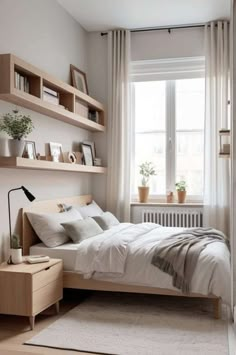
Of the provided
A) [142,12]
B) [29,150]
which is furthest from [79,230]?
[142,12]

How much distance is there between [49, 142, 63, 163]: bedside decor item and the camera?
4.67m

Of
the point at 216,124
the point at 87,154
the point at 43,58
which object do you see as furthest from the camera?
the point at 87,154

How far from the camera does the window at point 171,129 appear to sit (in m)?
5.89

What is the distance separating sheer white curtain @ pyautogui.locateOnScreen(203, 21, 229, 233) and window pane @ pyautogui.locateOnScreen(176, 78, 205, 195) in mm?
299

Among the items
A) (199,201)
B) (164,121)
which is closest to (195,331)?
(199,201)

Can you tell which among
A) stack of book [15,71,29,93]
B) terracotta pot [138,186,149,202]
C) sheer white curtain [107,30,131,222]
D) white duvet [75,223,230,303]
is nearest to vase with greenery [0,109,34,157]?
stack of book [15,71,29,93]

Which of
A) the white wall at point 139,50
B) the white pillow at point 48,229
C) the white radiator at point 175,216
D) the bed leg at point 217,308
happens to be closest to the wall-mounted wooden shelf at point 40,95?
the white wall at point 139,50

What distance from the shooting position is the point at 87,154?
5.66 m

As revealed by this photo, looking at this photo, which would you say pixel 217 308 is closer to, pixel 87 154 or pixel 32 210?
pixel 32 210

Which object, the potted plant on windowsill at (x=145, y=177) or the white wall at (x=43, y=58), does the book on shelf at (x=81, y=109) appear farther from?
the potted plant on windowsill at (x=145, y=177)

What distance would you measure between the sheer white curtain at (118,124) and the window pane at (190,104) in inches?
27.4

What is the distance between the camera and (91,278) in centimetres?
388

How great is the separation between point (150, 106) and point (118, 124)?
54cm

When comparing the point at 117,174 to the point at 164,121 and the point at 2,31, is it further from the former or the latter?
the point at 2,31
